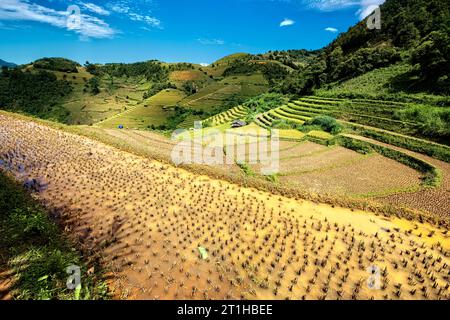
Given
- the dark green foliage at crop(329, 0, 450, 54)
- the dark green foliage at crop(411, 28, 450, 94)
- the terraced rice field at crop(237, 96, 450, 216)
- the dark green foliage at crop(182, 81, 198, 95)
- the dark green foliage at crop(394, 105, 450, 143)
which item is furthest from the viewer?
the dark green foliage at crop(182, 81, 198, 95)

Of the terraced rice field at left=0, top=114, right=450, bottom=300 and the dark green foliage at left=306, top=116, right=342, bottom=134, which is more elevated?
the dark green foliage at left=306, top=116, right=342, bottom=134

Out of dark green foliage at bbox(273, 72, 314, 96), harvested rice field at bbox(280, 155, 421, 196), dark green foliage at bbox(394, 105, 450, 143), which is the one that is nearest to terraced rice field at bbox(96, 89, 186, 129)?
dark green foliage at bbox(273, 72, 314, 96)

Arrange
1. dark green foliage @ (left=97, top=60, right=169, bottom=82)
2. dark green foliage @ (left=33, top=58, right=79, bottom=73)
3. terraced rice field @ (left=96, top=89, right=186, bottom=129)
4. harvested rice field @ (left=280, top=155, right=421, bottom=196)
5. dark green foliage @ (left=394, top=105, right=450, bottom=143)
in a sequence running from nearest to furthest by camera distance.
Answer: harvested rice field @ (left=280, top=155, right=421, bottom=196)
dark green foliage @ (left=394, top=105, right=450, bottom=143)
terraced rice field @ (left=96, top=89, right=186, bottom=129)
dark green foliage @ (left=33, top=58, right=79, bottom=73)
dark green foliage @ (left=97, top=60, right=169, bottom=82)

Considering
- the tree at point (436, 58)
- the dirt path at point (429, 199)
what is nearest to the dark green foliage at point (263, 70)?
the tree at point (436, 58)

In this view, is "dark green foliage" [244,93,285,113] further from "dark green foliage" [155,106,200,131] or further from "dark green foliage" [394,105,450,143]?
"dark green foliage" [394,105,450,143]

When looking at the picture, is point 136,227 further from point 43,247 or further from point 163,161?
point 163,161

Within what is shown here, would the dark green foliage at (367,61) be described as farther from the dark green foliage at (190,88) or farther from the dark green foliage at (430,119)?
the dark green foliage at (190,88)

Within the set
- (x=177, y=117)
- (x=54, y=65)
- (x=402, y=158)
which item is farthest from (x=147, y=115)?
(x=54, y=65)
